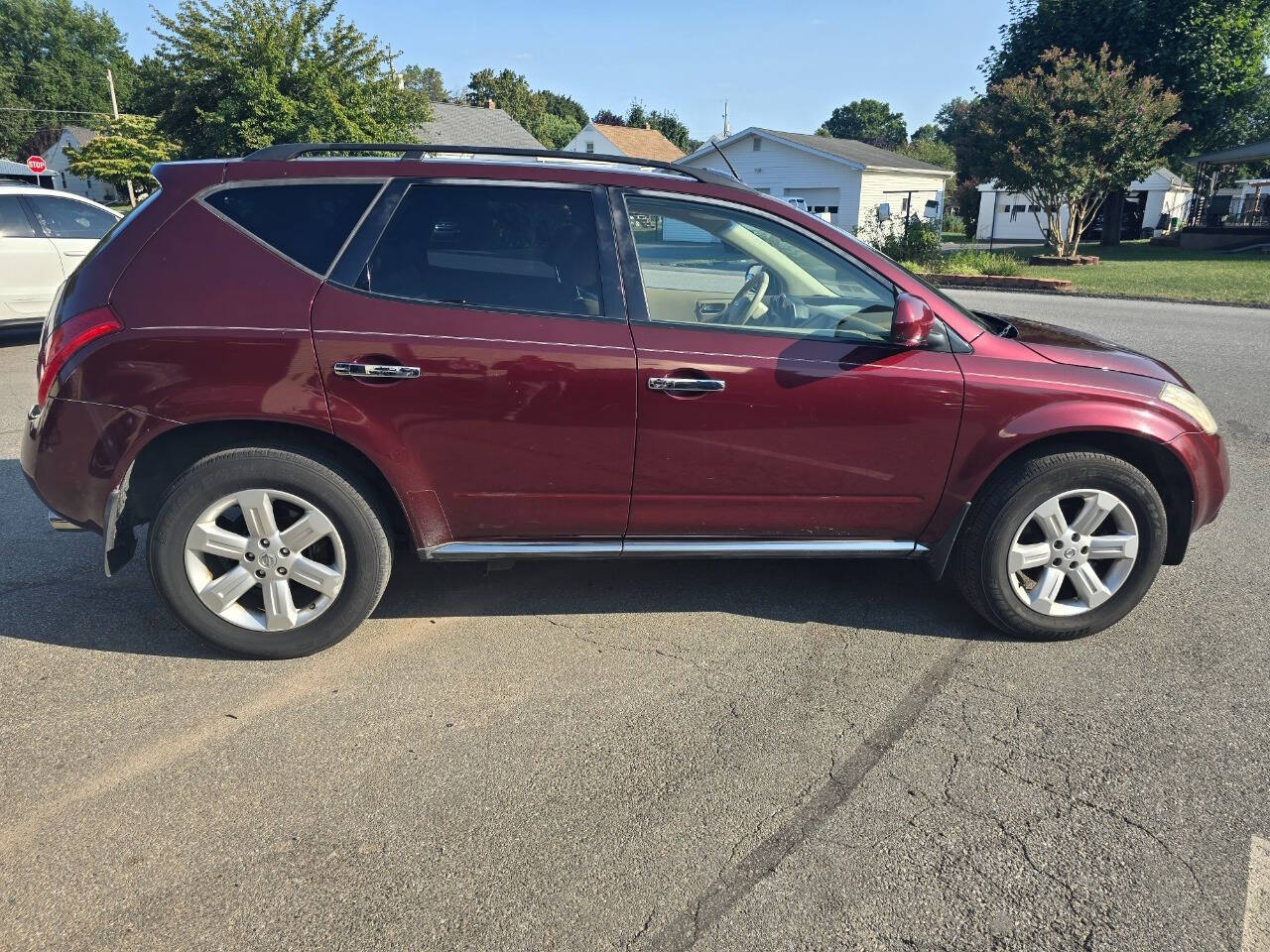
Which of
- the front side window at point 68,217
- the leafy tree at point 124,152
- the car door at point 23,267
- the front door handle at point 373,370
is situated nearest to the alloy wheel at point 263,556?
the front door handle at point 373,370

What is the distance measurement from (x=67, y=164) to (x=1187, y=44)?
7241 centimetres

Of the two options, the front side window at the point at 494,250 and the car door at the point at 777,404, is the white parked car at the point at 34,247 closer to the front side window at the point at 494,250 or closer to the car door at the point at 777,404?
the front side window at the point at 494,250

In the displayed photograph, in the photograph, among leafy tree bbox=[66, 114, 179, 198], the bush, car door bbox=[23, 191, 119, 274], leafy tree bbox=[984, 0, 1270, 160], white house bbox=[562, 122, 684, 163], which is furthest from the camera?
white house bbox=[562, 122, 684, 163]

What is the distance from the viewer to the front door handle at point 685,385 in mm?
3309

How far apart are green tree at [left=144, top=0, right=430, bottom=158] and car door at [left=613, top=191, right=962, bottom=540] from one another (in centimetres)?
2008

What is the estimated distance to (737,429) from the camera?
3402 millimetres

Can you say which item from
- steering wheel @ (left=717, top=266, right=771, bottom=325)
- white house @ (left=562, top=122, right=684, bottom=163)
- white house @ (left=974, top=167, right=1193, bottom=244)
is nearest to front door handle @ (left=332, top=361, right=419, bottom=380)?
steering wheel @ (left=717, top=266, right=771, bottom=325)

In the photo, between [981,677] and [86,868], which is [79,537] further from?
[981,677]

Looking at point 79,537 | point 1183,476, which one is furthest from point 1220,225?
point 79,537

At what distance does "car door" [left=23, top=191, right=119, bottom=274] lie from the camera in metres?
9.81

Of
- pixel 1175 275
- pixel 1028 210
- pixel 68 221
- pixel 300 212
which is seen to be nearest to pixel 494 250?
pixel 300 212

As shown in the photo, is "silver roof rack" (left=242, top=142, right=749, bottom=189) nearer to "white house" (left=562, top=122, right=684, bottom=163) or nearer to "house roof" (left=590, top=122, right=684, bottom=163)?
"house roof" (left=590, top=122, right=684, bottom=163)

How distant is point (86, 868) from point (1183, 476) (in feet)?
13.4

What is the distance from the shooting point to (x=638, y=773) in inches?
112
